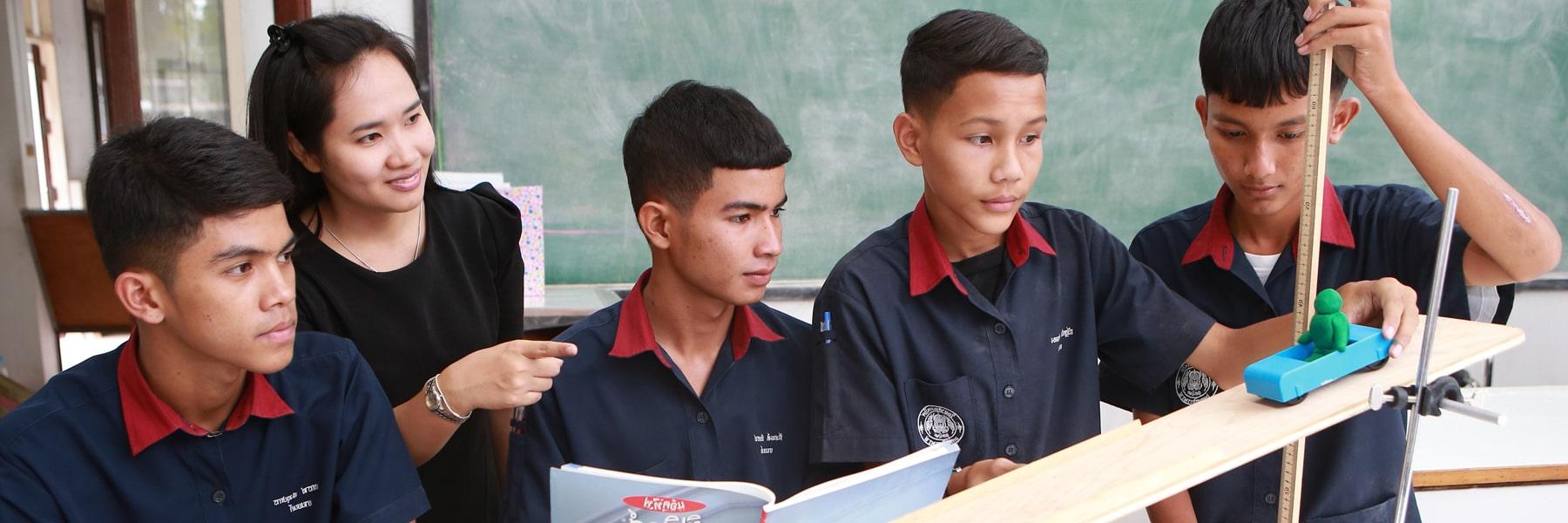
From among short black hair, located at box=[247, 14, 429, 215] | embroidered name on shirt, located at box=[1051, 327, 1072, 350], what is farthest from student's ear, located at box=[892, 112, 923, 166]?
short black hair, located at box=[247, 14, 429, 215]

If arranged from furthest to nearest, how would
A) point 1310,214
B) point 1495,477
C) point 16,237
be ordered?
point 16,237 → point 1495,477 → point 1310,214

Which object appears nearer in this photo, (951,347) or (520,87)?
(951,347)

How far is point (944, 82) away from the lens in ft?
5.31

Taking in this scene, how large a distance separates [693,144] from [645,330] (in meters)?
0.30

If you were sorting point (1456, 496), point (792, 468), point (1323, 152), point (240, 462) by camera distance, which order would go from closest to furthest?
point (1323, 152) → point (240, 462) → point (792, 468) → point (1456, 496)

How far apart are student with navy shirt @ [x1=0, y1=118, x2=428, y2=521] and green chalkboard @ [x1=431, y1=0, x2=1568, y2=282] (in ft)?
6.12

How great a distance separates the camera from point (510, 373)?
143cm

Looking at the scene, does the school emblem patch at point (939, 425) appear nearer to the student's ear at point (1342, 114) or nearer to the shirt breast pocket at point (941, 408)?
the shirt breast pocket at point (941, 408)

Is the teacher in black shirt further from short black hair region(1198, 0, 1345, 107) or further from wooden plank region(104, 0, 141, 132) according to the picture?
wooden plank region(104, 0, 141, 132)

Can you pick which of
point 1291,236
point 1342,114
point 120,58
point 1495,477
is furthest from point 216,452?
point 120,58

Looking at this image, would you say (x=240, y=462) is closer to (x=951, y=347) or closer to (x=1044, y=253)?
(x=951, y=347)

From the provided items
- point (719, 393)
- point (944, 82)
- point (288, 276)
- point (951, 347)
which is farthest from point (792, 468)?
point (288, 276)

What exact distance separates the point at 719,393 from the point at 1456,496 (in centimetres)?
187

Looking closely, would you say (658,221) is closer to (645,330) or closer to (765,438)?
(645,330)
